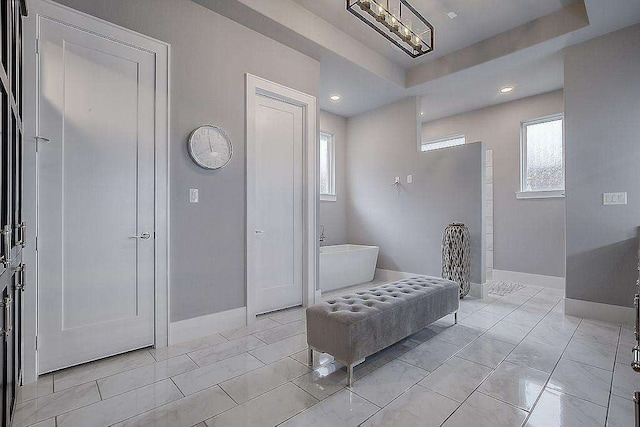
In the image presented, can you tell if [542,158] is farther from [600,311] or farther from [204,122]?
[204,122]

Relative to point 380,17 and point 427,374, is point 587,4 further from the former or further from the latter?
point 427,374

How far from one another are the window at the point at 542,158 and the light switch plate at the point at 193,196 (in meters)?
4.78

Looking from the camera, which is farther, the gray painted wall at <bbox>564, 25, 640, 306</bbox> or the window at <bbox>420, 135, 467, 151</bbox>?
the window at <bbox>420, 135, 467, 151</bbox>

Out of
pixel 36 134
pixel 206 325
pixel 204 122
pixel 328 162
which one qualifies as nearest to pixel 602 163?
pixel 328 162

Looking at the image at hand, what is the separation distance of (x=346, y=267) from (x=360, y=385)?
2.73 m

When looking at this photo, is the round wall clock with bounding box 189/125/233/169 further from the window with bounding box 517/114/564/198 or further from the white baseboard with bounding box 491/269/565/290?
the white baseboard with bounding box 491/269/565/290

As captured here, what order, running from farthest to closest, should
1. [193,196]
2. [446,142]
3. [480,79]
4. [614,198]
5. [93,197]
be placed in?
[446,142]
[480,79]
[614,198]
[193,196]
[93,197]

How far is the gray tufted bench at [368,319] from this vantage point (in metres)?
2.04

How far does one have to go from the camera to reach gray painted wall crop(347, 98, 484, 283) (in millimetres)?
4309

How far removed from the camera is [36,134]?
2055 mm

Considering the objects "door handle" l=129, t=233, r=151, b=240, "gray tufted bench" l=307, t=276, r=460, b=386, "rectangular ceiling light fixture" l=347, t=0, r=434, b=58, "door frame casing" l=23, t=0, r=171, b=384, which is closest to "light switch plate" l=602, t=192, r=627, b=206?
"gray tufted bench" l=307, t=276, r=460, b=386

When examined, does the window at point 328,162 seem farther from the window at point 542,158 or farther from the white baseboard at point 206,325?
the white baseboard at point 206,325

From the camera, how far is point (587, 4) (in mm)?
2814

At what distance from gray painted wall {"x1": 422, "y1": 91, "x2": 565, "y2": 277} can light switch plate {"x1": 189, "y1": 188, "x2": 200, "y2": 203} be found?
14.6 ft
